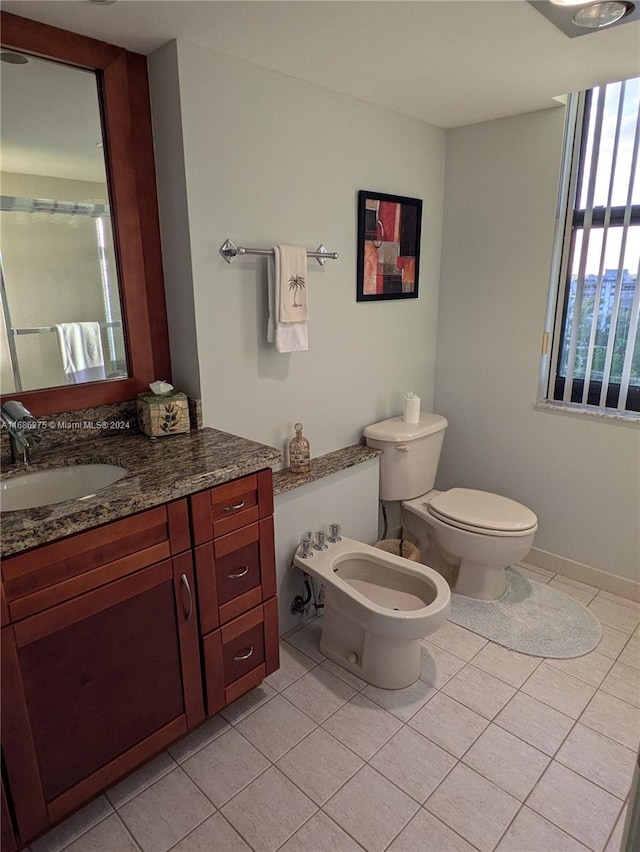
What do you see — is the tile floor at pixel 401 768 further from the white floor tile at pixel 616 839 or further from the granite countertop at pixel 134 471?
the granite countertop at pixel 134 471

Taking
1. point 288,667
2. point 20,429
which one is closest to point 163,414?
point 20,429

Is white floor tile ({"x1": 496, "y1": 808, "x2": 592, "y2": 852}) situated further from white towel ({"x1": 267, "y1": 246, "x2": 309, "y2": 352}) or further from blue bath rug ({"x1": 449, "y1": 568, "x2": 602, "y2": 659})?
white towel ({"x1": 267, "y1": 246, "x2": 309, "y2": 352})

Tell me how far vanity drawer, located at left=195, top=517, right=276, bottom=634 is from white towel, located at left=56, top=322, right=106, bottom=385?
0.72m

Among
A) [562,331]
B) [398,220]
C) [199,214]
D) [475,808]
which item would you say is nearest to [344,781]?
[475,808]

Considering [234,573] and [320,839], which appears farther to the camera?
[234,573]

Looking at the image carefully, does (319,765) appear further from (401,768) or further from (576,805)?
(576,805)

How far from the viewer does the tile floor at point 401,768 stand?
1437 mm

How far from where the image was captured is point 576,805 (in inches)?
59.5

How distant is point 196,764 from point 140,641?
52 centimetres

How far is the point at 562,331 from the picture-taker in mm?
2492

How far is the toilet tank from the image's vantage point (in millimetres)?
2449

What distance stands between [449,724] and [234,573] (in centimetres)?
90

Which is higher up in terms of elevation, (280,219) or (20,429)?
(280,219)

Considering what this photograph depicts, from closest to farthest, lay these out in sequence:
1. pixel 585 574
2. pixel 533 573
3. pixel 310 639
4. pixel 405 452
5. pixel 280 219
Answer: pixel 280 219
pixel 310 639
pixel 405 452
pixel 585 574
pixel 533 573
